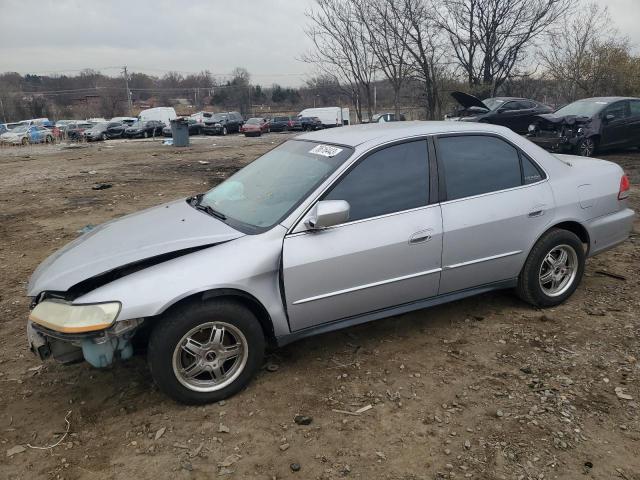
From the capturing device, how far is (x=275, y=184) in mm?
3537

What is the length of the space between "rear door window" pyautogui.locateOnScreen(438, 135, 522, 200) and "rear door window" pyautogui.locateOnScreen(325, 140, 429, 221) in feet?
0.63

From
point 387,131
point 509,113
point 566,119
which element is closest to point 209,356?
point 387,131

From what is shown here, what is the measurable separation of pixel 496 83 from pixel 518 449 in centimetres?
2466

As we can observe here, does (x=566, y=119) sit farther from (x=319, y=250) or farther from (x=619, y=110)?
(x=319, y=250)

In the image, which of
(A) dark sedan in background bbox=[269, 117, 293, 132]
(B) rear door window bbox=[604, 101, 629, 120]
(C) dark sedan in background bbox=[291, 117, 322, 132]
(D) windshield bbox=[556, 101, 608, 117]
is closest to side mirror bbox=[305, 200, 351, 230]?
(D) windshield bbox=[556, 101, 608, 117]

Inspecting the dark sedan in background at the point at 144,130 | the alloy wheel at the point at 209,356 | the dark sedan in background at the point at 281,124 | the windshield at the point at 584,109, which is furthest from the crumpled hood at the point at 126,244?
the dark sedan in background at the point at 281,124

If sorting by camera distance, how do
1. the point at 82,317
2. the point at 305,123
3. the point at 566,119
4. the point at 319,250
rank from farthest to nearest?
the point at 305,123 < the point at 566,119 < the point at 319,250 < the point at 82,317

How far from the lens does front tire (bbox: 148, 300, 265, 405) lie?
277 centimetres

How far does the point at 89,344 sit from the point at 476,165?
2.91 m

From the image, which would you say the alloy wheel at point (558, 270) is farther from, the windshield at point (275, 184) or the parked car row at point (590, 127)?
the parked car row at point (590, 127)

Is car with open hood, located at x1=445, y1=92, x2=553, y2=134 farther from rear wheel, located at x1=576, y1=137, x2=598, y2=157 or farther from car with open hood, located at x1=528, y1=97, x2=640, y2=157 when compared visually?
rear wheel, located at x1=576, y1=137, x2=598, y2=157

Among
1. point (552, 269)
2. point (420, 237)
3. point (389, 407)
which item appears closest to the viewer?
point (389, 407)

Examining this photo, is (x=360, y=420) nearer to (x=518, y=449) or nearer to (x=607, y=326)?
(x=518, y=449)

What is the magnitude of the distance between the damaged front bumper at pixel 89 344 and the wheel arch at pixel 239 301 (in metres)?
0.21
